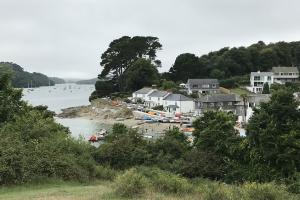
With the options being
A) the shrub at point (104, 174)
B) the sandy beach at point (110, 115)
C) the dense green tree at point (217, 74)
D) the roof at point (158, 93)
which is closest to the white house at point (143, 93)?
the roof at point (158, 93)

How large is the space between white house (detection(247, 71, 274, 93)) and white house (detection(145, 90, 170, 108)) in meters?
17.1

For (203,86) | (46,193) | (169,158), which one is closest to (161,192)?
(46,193)

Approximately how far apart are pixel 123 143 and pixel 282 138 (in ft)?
28.0

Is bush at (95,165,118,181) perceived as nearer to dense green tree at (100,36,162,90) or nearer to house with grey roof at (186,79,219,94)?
house with grey roof at (186,79,219,94)

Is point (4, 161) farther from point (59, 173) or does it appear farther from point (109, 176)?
point (109, 176)

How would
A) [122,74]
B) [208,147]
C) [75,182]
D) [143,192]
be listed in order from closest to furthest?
[143,192] → [75,182] → [208,147] → [122,74]

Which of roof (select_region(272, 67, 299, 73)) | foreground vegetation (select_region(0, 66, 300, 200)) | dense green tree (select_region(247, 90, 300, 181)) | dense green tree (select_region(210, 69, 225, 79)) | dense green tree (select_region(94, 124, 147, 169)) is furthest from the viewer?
dense green tree (select_region(210, 69, 225, 79))

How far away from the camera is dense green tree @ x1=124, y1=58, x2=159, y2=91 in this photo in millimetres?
81106

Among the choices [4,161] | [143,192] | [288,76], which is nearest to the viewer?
[143,192]

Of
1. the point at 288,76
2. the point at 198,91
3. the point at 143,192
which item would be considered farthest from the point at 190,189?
the point at 288,76

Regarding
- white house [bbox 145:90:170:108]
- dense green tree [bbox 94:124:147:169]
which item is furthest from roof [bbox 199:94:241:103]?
dense green tree [bbox 94:124:147:169]

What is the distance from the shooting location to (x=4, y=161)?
1473cm

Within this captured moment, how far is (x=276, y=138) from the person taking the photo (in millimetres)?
19469

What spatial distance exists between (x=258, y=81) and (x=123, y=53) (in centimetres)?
2638
